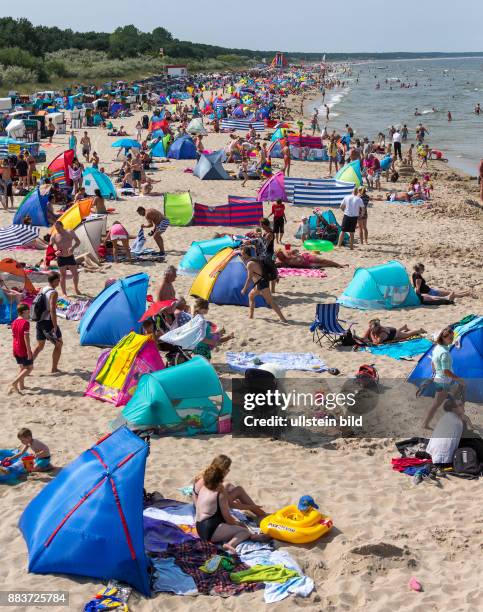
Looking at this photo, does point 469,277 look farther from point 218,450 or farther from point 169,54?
point 169,54

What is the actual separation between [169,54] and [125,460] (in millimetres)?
117538

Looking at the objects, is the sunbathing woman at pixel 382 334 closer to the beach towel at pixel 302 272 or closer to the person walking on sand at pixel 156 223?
the beach towel at pixel 302 272

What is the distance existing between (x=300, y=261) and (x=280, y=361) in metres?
4.43

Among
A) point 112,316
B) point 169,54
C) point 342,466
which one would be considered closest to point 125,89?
point 112,316

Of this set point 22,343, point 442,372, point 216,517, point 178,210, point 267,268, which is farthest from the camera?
point 178,210

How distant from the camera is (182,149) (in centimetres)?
2662

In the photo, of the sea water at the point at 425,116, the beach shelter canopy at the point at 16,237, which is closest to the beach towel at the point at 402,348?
the beach shelter canopy at the point at 16,237

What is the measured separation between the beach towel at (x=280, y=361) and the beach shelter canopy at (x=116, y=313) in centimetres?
134

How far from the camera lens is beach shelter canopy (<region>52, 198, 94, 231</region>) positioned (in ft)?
48.0

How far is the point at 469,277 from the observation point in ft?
43.6

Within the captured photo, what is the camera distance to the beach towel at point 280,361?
29.8 feet

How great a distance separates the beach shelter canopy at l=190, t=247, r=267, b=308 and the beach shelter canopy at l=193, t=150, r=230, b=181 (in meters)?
11.2

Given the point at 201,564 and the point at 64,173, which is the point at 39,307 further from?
the point at 64,173

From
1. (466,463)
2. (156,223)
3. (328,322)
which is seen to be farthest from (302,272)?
(466,463)
